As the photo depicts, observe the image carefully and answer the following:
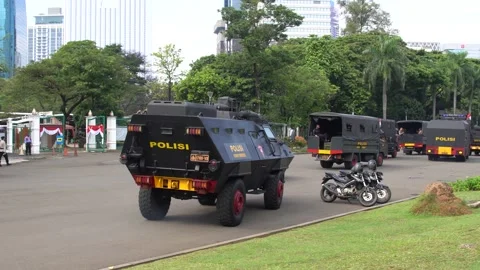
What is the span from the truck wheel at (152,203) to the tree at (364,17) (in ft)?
261

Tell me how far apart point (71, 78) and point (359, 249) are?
42.0 m

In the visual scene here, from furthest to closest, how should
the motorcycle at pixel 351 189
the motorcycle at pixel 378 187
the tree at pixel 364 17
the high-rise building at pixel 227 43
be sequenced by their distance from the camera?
the tree at pixel 364 17 → the high-rise building at pixel 227 43 → the motorcycle at pixel 378 187 → the motorcycle at pixel 351 189

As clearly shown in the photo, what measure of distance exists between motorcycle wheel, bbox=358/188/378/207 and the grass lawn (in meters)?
3.52

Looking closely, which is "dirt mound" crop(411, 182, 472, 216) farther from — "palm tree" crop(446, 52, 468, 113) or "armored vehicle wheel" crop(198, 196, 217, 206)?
"palm tree" crop(446, 52, 468, 113)

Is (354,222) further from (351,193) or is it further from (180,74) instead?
(180,74)

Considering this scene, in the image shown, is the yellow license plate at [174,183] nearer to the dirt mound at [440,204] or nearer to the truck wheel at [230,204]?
the truck wheel at [230,204]

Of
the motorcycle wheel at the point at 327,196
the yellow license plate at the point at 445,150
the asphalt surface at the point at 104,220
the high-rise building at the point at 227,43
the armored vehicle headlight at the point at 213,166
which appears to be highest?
the high-rise building at the point at 227,43

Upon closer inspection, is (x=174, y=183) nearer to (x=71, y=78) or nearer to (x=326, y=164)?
(x=326, y=164)

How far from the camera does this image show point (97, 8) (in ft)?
311

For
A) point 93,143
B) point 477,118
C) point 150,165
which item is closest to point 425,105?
point 477,118

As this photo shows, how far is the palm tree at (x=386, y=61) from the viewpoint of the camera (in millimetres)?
60906

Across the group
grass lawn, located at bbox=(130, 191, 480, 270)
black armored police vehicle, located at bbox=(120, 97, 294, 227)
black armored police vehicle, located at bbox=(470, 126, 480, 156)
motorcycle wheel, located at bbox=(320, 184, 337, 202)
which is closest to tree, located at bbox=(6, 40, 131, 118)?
black armored police vehicle, located at bbox=(470, 126, 480, 156)

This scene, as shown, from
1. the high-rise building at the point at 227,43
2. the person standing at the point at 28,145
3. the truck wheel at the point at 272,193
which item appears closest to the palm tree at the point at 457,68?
the high-rise building at the point at 227,43

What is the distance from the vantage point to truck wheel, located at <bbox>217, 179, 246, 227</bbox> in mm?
11297
